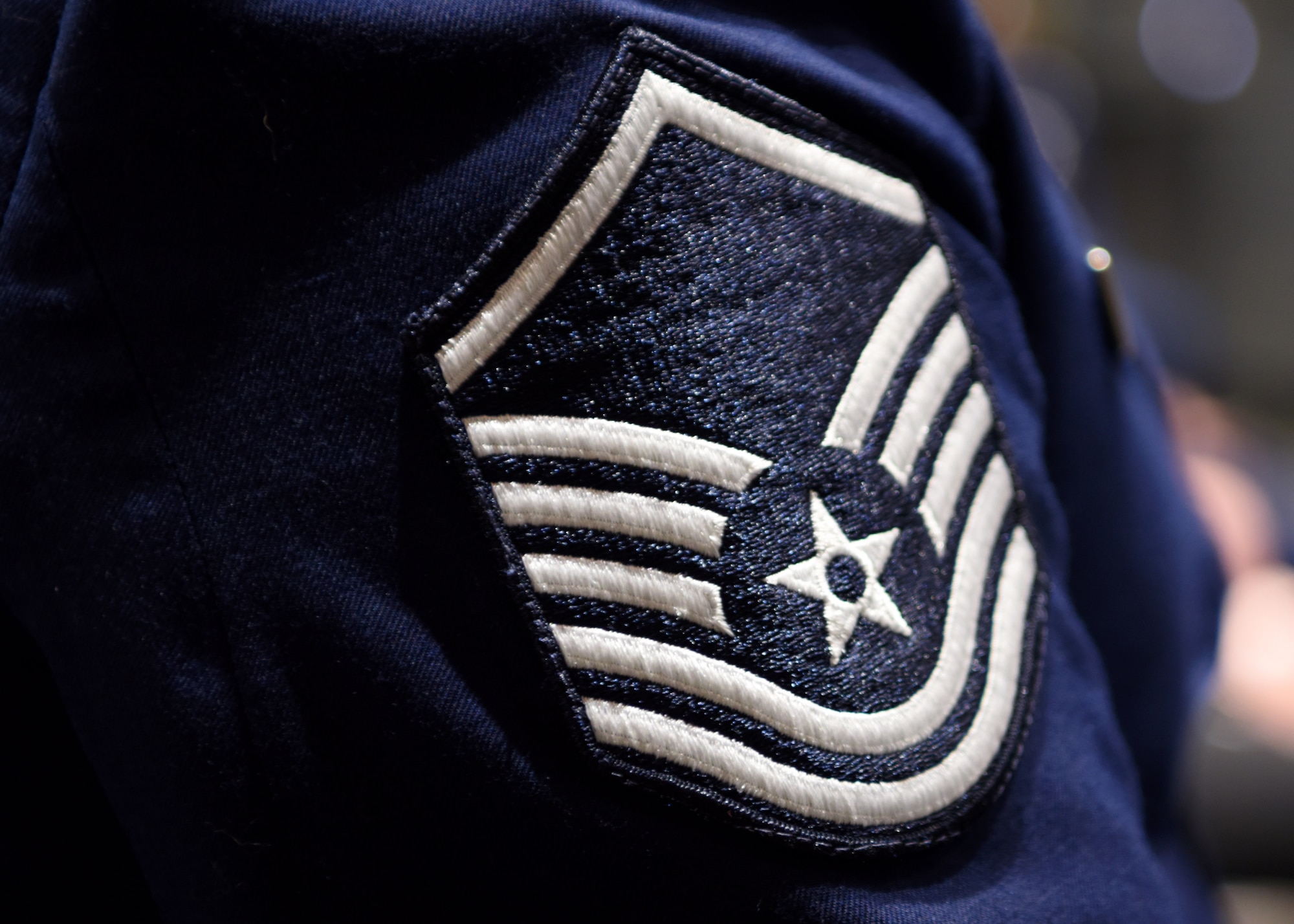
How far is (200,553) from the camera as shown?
12.4 inches

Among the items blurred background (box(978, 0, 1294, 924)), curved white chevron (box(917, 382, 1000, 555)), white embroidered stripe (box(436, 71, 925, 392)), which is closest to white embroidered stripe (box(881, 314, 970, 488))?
curved white chevron (box(917, 382, 1000, 555))

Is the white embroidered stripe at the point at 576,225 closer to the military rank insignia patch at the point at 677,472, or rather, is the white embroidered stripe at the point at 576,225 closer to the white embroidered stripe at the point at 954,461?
the military rank insignia patch at the point at 677,472

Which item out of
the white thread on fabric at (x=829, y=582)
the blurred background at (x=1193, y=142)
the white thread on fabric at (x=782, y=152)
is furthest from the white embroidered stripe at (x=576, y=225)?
the blurred background at (x=1193, y=142)

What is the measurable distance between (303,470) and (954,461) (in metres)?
0.22

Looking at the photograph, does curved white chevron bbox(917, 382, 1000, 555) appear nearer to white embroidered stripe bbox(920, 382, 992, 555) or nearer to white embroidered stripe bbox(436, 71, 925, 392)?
white embroidered stripe bbox(920, 382, 992, 555)

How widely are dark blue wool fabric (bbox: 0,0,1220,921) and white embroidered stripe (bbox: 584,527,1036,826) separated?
0.01 metres

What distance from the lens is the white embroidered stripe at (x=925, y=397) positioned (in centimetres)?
34

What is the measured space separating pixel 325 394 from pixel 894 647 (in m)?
0.19

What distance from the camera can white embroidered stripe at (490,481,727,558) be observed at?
12.1 inches

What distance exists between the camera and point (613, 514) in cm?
31

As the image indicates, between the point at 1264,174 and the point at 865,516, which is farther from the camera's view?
the point at 1264,174

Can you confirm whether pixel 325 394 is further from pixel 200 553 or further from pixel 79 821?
pixel 79 821

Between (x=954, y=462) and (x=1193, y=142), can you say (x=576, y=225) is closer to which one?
(x=954, y=462)

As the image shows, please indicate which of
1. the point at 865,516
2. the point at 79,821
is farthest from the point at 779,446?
the point at 79,821
